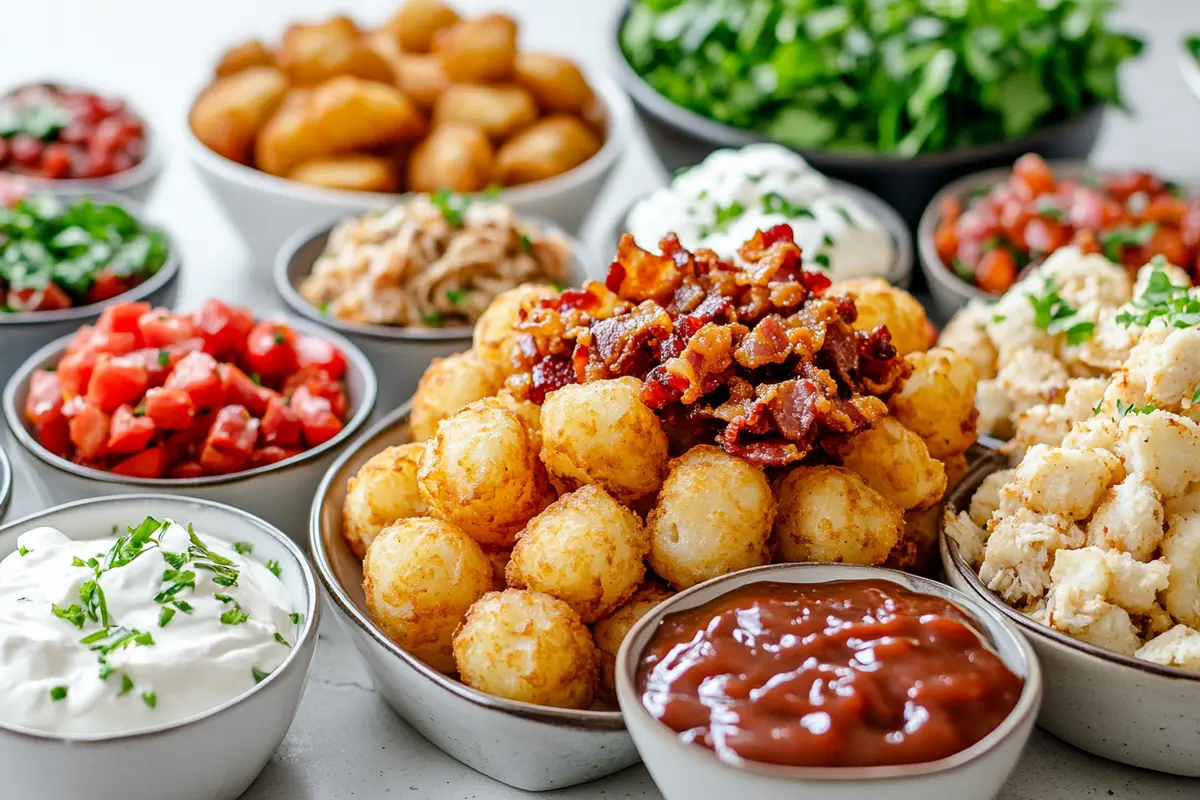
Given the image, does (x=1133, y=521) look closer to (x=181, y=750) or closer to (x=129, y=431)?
(x=181, y=750)

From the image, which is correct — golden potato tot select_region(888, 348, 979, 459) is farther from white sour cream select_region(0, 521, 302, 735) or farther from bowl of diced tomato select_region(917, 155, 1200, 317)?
white sour cream select_region(0, 521, 302, 735)

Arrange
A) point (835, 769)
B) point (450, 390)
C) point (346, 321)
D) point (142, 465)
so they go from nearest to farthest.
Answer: point (835, 769), point (450, 390), point (142, 465), point (346, 321)

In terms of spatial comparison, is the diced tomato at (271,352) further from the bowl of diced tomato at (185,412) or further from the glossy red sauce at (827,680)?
the glossy red sauce at (827,680)

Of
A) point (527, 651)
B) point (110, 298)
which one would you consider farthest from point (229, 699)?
point (110, 298)

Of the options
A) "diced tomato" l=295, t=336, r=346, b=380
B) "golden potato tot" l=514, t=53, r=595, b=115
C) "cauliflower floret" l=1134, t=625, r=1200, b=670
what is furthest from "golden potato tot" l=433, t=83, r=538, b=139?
"cauliflower floret" l=1134, t=625, r=1200, b=670

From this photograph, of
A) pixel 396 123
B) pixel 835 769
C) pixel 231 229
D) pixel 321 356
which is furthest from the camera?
pixel 231 229

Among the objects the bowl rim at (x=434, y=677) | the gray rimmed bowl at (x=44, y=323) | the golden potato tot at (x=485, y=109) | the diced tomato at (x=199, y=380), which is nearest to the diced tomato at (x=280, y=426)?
the diced tomato at (x=199, y=380)
